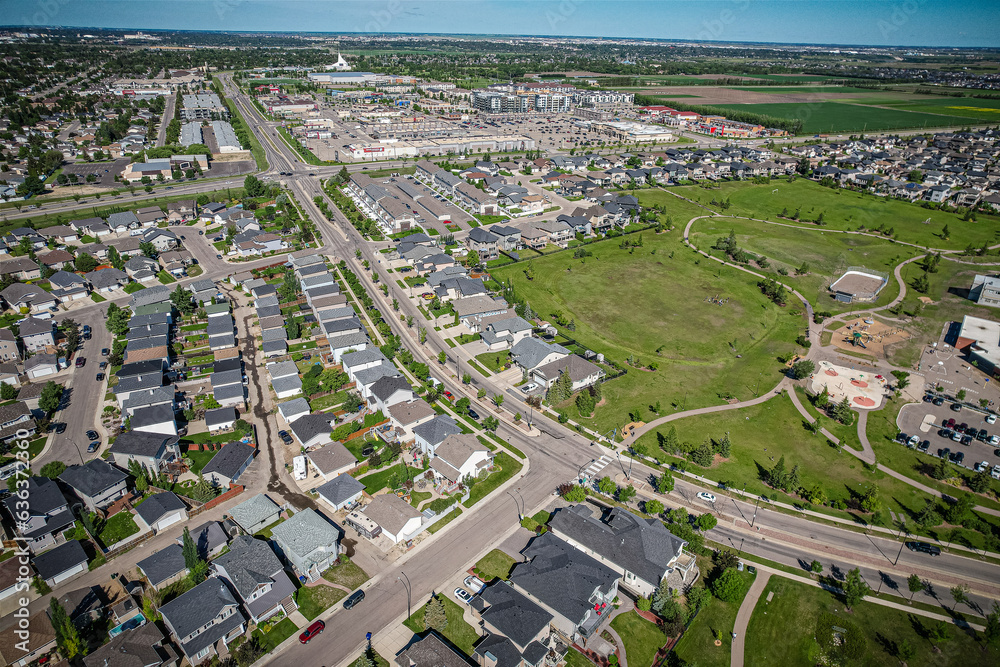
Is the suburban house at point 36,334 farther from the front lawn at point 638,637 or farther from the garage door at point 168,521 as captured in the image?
the front lawn at point 638,637

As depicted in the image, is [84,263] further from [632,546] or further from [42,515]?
[632,546]

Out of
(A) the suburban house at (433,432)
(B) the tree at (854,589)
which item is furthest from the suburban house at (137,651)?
(B) the tree at (854,589)

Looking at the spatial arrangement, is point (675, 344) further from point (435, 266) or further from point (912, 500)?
point (435, 266)

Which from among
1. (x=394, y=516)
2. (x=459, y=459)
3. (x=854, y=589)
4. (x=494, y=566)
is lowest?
(x=494, y=566)

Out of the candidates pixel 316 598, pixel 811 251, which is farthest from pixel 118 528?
pixel 811 251

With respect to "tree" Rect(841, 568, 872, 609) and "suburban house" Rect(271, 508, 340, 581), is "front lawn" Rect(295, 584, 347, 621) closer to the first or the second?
"suburban house" Rect(271, 508, 340, 581)

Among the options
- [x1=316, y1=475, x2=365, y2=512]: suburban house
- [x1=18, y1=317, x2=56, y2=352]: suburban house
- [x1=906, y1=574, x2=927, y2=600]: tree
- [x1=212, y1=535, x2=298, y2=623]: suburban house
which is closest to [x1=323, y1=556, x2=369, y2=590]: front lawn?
[x1=212, y1=535, x2=298, y2=623]: suburban house
